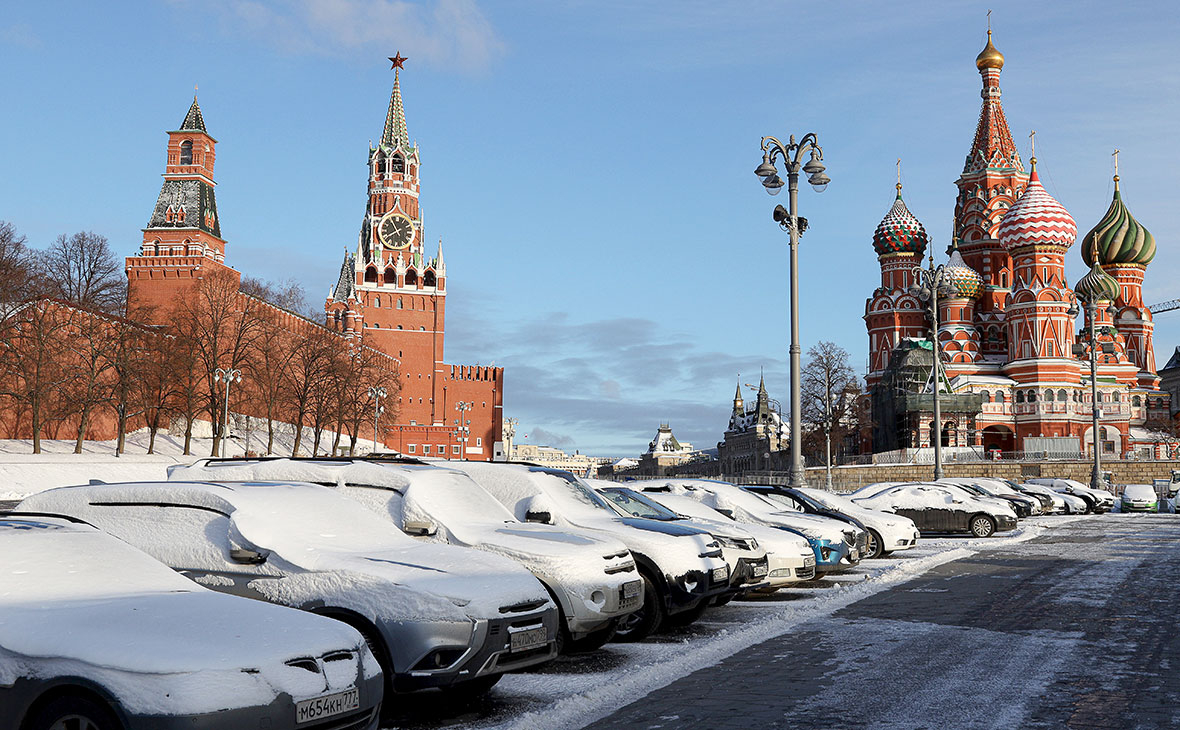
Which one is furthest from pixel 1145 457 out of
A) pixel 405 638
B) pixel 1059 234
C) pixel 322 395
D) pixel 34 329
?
pixel 405 638

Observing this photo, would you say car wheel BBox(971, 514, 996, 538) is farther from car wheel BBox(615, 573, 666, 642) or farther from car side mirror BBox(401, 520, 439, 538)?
car side mirror BBox(401, 520, 439, 538)

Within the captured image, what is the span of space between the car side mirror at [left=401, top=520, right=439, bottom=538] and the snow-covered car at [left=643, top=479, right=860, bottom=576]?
6.73m

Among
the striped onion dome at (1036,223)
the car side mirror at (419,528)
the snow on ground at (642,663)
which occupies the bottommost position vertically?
the snow on ground at (642,663)

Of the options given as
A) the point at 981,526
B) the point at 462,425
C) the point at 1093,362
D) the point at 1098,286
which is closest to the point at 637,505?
the point at 981,526

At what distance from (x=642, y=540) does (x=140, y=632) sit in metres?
5.83

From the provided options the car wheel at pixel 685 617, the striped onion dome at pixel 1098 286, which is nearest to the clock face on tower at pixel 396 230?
the striped onion dome at pixel 1098 286

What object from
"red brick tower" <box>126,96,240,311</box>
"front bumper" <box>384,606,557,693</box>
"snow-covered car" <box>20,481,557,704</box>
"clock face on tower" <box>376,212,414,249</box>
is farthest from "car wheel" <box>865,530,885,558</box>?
"clock face on tower" <box>376,212,414,249</box>

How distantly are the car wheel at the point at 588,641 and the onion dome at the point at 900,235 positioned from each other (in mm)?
82047

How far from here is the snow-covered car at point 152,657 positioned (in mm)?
4449

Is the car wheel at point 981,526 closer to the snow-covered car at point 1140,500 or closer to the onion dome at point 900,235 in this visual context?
the snow-covered car at point 1140,500

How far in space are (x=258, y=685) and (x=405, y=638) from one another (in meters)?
1.82

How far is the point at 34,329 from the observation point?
2105 inches

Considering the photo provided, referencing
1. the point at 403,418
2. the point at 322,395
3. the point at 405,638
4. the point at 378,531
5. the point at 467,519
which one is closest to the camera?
the point at 405,638

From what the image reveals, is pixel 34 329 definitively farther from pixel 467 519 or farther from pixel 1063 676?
pixel 1063 676
